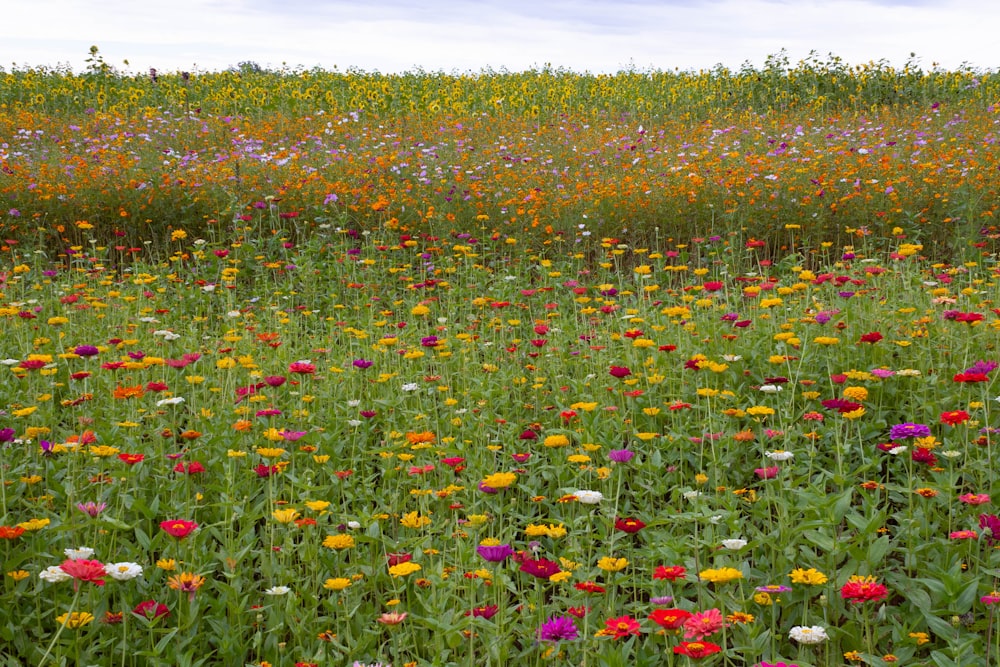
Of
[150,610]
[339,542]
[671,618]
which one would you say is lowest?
[150,610]


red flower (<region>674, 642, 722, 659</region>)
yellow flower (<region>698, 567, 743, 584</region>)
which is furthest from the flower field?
yellow flower (<region>698, 567, 743, 584</region>)

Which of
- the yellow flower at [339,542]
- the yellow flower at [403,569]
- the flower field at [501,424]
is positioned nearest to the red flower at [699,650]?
the flower field at [501,424]

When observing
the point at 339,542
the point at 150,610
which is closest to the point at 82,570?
the point at 150,610

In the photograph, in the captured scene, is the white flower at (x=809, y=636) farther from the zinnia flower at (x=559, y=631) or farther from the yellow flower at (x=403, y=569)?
the yellow flower at (x=403, y=569)

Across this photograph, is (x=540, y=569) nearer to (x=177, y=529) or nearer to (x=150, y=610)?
(x=177, y=529)

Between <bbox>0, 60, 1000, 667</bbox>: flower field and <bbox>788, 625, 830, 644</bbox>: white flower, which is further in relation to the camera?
<bbox>0, 60, 1000, 667</bbox>: flower field

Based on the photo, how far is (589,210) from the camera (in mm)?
7777

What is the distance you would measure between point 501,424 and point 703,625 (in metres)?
2.01

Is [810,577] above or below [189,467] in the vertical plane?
above

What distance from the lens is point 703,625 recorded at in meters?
1.58

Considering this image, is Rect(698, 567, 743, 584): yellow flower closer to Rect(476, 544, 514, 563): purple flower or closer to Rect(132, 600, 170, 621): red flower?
Rect(476, 544, 514, 563): purple flower

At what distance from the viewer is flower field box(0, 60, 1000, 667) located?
224 cm

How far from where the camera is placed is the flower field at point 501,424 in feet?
7.36

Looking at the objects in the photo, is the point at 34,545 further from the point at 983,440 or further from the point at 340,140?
the point at 340,140
